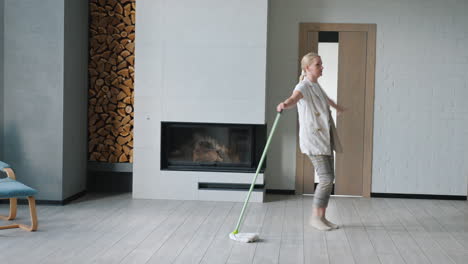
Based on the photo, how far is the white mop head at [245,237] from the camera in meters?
4.24

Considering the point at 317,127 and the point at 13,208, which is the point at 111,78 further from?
the point at 317,127

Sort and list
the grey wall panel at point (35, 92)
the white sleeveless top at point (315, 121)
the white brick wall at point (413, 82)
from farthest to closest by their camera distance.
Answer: the white brick wall at point (413, 82) → the grey wall panel at point (35, 92) → the white sleeveless top at point (315, 121)

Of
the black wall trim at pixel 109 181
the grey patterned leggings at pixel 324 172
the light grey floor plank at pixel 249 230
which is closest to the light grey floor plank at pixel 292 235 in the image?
the light grey floor plank at pixel 249 230

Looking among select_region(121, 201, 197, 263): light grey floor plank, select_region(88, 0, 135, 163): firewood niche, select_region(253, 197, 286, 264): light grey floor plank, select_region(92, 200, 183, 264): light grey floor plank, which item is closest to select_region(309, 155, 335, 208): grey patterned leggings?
select_region(253, 197, 286, 264): light grey floor plank

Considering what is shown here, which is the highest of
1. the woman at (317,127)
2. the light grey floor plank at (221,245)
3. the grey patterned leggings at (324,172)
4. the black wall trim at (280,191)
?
the woman at (317,127)

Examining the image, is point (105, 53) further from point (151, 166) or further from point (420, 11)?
point (420, 11)

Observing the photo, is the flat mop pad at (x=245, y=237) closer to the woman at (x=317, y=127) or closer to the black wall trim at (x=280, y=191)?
the woman at (x=317, y=127)

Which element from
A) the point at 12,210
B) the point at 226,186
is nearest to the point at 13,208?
the point at 12,210

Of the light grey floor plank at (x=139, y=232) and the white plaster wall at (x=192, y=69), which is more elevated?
the white plaster wall at (x=192, y=69)

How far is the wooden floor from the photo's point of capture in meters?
3.89

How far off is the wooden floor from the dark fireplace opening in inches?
17.8

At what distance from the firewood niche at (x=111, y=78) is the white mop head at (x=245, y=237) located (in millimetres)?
2383

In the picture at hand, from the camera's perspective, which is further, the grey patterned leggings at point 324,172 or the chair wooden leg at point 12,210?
the chair wooden leg at point 12,210

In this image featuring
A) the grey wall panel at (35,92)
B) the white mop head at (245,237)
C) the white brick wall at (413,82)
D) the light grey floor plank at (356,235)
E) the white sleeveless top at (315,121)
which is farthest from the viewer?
the white brick wall at (413,82)
